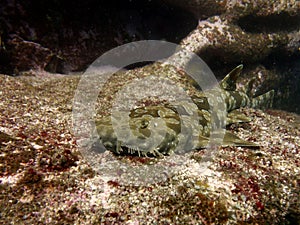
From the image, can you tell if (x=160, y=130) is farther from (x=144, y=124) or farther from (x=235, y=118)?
(x=235, y=118)

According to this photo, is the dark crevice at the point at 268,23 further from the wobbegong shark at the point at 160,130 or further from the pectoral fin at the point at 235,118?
the wobbegong shark at the point at 160,130

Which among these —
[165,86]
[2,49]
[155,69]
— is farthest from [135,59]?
[2,49]

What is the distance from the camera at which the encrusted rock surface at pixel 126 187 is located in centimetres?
270

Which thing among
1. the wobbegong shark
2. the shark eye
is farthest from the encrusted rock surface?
the shark eye

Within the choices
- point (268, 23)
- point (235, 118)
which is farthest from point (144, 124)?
point (268, 23)

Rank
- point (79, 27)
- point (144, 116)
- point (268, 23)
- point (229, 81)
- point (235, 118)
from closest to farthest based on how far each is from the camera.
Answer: point (144, 116) < point (235, 118) < point (229, 81) < point (79, 27) < point (268, 23)

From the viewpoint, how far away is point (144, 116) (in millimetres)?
4035

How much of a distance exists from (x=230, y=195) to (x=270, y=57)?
8.99 m

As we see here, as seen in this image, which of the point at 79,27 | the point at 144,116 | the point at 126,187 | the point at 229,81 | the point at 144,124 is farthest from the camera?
the point at 79,27

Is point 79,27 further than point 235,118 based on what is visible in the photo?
Yes

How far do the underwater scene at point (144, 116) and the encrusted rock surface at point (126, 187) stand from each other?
0.05 feet

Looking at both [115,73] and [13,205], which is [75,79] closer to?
[115,73]

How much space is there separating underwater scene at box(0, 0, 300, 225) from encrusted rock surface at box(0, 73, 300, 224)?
2 centimetres

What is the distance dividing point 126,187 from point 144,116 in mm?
1300
